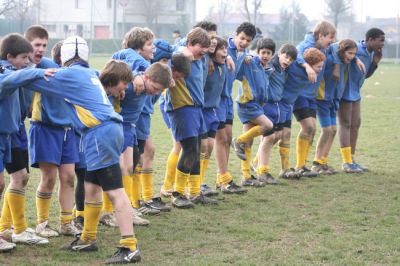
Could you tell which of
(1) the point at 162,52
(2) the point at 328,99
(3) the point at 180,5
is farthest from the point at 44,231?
(3) the point at 180,5

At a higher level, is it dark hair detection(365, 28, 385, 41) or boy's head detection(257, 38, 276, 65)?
dark hair detection(365, 28, 385, 41)

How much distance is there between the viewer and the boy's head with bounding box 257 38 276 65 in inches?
356

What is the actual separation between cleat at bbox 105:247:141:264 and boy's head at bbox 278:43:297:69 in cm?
448

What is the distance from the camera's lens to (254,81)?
9078 millimetres

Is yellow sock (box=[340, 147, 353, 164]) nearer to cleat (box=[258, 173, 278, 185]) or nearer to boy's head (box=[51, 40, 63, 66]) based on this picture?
cleat (box=[258, 173, 278, 185])

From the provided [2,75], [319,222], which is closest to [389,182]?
[319,222]

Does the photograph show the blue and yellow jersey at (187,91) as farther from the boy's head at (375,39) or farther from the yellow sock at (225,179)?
the boy's head at (375,39)

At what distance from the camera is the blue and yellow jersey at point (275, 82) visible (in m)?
9.41

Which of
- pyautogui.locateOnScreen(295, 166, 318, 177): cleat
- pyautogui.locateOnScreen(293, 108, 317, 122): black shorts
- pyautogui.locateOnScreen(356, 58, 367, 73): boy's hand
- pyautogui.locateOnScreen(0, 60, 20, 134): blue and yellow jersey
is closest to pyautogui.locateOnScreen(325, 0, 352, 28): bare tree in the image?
pyautogui.locateOnScreen(356, 58, 367, 73): boy's hand

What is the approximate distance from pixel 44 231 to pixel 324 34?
17.0 ft

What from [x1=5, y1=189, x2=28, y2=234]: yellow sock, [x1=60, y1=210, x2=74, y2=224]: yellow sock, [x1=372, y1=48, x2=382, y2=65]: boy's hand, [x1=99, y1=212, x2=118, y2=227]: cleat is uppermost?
[x1=372, y1=48, x2=382, y2=65]: boy's hand

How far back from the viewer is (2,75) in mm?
5348

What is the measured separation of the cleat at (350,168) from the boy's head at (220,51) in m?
3.08

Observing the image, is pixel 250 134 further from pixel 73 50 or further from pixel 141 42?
pixel 73 50
